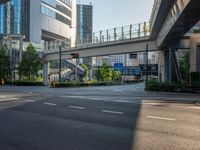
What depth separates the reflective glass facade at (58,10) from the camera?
4201 inches

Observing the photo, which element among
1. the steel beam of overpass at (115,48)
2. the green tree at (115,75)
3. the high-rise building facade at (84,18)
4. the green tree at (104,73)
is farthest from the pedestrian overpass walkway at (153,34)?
the high-rise building facade at (84,18)

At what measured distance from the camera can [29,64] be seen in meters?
74.8

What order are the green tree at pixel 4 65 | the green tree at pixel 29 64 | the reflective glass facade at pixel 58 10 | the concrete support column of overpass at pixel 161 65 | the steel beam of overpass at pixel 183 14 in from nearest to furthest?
1. the steel beam of overpass at pixel 183 14
2. the concrete support column of overpass at pixel 161 65
3. the green tree at pixel 4 65
4. the green tree at pixel 29 64
5. the reflective glass facade at pixel 58 10

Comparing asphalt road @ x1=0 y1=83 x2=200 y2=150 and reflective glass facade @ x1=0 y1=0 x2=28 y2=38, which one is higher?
reflective glass facade @ x1=0 y1=0 x2=28 y2=38

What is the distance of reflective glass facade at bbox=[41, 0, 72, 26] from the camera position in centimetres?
10669

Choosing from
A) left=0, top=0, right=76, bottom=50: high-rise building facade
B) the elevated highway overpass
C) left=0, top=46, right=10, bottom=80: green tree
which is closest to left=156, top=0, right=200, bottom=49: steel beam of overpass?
the elevated highway overpass

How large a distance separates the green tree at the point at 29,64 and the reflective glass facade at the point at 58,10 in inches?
1261

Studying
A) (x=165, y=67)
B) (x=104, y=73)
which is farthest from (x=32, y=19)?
(x=165, y=67)

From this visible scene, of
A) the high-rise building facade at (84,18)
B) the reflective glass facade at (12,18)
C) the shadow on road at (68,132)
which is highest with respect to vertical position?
the high-rise building facade at (84,18)

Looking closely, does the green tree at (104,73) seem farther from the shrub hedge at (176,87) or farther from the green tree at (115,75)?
the shrub hedge at (176,87)

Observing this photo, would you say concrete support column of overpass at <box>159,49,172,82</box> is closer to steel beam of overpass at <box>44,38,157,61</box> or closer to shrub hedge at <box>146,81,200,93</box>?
steel beam of overpass at <box>44,38,157,61</box>

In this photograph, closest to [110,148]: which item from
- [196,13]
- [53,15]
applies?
[196,13]

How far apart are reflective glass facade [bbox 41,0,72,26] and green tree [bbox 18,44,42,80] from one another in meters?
32.0

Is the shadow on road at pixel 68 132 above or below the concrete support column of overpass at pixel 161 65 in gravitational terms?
below
